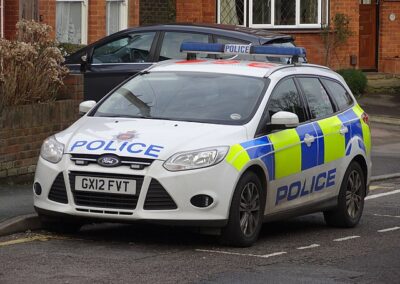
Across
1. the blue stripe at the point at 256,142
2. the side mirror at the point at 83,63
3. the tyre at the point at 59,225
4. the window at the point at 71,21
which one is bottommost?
the tyre at the point at 59,225

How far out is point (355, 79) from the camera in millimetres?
24812

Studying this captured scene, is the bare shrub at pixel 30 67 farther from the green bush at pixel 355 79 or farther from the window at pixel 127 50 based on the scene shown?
the green bush at pixel 355 79

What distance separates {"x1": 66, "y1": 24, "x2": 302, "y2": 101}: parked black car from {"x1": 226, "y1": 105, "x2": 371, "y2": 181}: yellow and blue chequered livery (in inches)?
176

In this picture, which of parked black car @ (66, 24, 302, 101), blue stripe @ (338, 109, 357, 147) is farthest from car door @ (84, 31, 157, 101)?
blue stripe @ (338, 109, 357, 147)

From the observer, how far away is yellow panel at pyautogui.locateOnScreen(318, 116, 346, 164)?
10.8 m

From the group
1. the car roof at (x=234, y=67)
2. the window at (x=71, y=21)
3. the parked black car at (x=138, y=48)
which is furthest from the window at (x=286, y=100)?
the window at (x=71, y=21)

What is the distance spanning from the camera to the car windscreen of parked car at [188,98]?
393 inches

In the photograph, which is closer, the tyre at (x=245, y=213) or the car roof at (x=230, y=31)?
the tyre at (x=245, y=213)

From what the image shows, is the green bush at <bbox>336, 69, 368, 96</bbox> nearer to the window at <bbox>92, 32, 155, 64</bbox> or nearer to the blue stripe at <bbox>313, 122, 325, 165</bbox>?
the window at <bbox>92, 32, 155, 64</bbox>

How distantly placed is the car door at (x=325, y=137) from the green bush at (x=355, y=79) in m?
13.5

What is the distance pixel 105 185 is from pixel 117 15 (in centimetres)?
1402

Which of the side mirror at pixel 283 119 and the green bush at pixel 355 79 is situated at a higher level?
the green bush at pixel 355 79

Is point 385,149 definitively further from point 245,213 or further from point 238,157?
point 238,157

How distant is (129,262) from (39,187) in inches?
54.2
